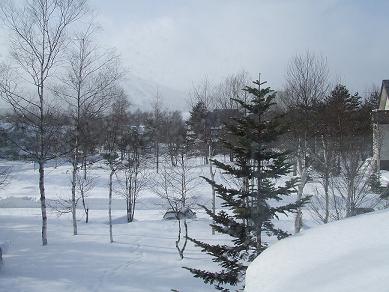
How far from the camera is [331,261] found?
4367mm

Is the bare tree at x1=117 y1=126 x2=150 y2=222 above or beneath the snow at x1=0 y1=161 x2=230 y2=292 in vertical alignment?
above

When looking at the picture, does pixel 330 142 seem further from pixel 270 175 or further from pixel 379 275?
pixel 379 275

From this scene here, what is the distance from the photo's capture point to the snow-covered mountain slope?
3678 mm

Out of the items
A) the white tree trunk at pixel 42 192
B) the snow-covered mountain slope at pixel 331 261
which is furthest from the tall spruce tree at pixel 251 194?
the white tree trunk at pixel 42 192

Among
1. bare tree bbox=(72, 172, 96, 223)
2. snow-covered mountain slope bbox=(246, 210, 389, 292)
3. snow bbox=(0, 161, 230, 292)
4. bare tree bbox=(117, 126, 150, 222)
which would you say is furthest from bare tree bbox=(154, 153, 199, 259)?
snow-covered mountain slope bbox=(246, 210, 389, 292)

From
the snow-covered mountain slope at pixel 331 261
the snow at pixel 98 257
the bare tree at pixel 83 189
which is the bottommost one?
the snow at pixel 98 257

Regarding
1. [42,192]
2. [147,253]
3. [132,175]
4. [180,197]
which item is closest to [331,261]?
[147,253]

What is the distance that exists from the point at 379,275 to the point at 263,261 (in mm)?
2032

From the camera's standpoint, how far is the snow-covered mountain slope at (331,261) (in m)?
3.68

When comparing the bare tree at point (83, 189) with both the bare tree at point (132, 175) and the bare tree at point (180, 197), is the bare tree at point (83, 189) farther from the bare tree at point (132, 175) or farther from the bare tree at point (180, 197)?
Answer: the bare tree at point (180, 197)

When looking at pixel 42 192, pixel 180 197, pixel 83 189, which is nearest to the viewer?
pixel 42 192

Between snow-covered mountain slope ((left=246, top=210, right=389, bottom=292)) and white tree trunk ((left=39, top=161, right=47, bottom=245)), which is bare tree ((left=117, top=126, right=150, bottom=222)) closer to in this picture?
white tree trunk ((left=39, top=161, right=47, bottom=245))

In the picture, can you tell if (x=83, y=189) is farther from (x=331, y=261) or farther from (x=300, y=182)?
(x=331, y=261)

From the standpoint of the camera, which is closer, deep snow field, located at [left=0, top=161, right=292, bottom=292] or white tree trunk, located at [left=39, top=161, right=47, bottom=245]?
deep snow field, located at [left=0, top=161, right=292, bottom=292]
